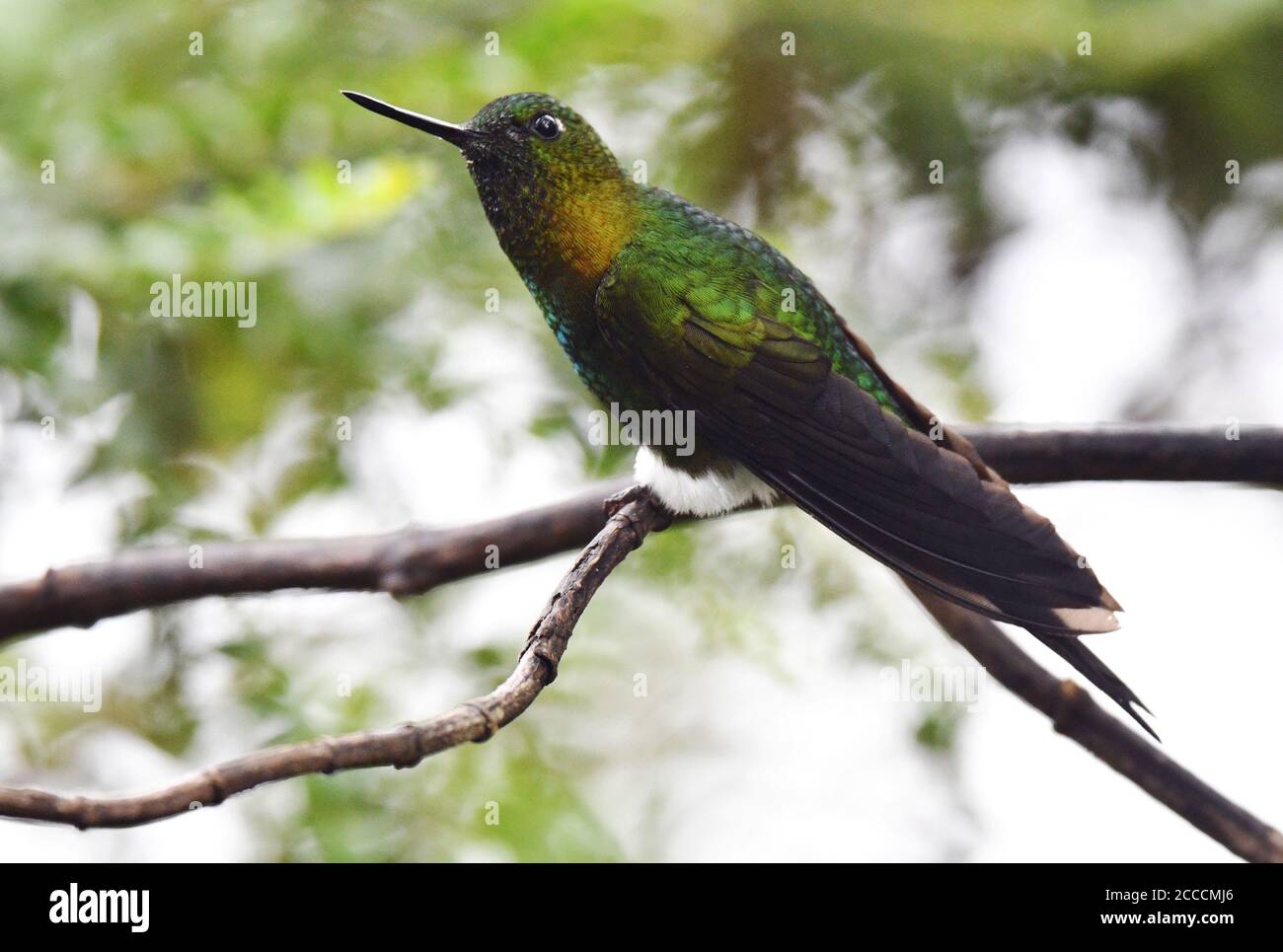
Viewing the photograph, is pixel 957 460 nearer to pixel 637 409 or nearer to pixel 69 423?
pixel 637 409

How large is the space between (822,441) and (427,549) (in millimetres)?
1130

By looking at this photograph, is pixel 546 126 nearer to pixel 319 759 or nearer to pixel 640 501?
pixel 640 501

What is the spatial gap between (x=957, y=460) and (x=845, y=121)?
10.9 ft

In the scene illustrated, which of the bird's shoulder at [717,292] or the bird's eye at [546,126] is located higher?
the bird's eye at [546,126]

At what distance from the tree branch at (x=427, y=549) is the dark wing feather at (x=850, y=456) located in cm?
41

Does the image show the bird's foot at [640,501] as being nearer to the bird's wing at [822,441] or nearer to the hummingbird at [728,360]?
the hummingbird at [728,360]

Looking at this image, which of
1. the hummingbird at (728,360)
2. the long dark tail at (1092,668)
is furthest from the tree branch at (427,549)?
the long dark tail at (1092,668)

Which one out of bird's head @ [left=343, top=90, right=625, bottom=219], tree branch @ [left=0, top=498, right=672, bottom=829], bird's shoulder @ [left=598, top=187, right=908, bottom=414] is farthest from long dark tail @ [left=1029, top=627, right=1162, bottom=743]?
bird's head @ [left=343, top=90, right=625, bottom=219]

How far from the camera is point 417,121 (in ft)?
8.21

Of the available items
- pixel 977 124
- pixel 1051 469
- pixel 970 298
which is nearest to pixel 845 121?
pixel 977 124

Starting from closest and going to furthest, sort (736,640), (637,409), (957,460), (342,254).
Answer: (957,460) → (637,409) → (342,254) → (736,640)

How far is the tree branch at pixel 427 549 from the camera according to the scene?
3242mm

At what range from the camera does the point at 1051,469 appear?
3334 millimetres

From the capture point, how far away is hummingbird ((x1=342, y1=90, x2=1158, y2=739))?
2.86 metres
